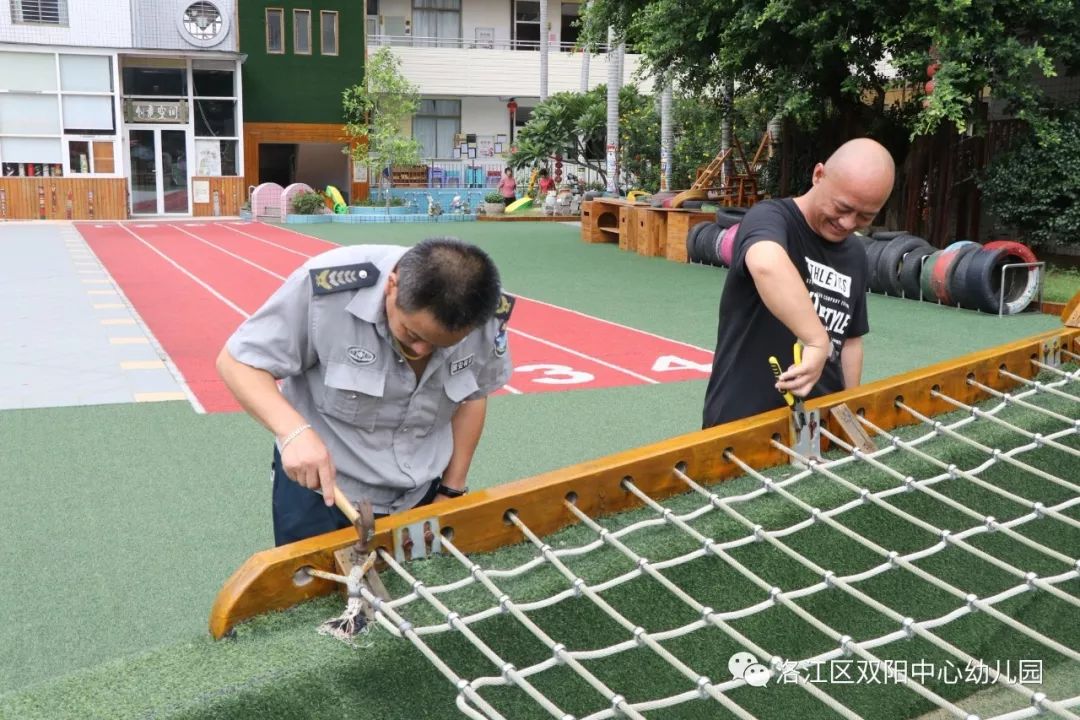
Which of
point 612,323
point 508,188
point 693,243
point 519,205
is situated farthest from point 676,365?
point 508,188

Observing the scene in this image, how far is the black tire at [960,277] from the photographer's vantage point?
9.63m

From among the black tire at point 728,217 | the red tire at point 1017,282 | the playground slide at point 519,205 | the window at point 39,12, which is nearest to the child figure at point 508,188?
the playground slide at point 519,205

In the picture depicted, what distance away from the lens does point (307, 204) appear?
21891mm

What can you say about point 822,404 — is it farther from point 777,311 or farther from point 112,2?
point 112,2

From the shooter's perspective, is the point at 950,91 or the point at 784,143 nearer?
the point at 950,91

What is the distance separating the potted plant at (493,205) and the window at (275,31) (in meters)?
5.90

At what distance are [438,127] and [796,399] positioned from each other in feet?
90.4

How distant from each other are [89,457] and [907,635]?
13.7 feet

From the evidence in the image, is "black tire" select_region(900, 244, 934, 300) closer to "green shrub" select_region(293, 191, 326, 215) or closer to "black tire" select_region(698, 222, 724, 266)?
"black tire" select_region(698, 222, 724, 266)

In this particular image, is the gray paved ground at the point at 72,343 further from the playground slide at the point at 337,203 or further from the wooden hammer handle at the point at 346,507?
the playground slide at the point at 337,203

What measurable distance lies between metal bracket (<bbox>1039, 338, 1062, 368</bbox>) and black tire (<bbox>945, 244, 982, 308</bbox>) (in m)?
6.14

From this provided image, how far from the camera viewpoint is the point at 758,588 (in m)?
2.51

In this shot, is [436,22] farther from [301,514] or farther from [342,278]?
[342,278]

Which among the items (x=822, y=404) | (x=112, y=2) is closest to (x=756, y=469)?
(x=822, y=404)
